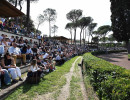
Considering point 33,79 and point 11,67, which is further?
point 33,79

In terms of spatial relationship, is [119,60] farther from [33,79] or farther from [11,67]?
[11,67]

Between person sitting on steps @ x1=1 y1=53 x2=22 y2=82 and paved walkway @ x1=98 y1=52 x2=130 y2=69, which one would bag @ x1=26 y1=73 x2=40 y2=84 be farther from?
paved walkway @ x1=98 y1=52 x2=130 y2=69

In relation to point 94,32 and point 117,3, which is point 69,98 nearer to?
point 117,3

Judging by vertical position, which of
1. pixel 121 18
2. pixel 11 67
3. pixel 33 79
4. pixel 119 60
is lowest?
pixel 119 60

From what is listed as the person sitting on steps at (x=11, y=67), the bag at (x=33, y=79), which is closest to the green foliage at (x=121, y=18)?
the bag at (x=33, y=79)

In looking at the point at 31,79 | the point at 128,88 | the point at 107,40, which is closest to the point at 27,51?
the point at 31,79

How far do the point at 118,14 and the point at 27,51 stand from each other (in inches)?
1195

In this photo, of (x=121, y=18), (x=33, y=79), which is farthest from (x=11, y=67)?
(x=121, y=18)

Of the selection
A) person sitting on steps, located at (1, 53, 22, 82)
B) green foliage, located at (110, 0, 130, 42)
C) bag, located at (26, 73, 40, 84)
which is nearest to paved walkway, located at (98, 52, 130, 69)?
green foliage, located at (110, 0, 130, 42)

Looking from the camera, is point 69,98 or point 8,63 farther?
point 8,63

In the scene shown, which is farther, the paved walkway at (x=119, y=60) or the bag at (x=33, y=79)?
the paved walkway at (x=119, y=60)

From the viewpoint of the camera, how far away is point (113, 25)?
106 feet

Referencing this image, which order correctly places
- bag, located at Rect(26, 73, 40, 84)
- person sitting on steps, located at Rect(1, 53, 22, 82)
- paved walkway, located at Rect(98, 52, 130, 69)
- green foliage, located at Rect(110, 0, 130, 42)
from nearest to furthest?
person sitting on steps, located at Rect(1, 53, 22, 82)
bag, located at Rect(26, 73, 40, 84)
paved walkway, located at Rect(98, 52, 130, 69)
green foliage, located at Rect(110, 0, 130, 42)

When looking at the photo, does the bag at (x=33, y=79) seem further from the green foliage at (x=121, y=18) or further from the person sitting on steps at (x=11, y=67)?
the green foliage at (x=121, y=18)
